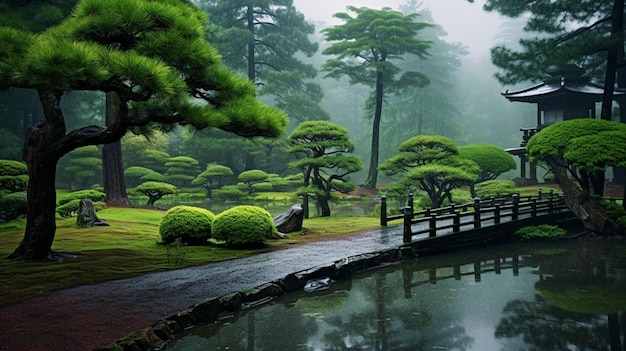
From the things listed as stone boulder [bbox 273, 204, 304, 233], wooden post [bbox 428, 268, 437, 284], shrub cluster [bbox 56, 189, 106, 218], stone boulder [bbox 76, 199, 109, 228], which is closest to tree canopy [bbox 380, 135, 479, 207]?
stone boulder [bbox 273, 204, 304, 233]

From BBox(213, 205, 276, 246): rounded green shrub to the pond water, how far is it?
2.59 m

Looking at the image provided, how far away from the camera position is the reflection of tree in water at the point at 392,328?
581 cm

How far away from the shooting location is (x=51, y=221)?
8477mm

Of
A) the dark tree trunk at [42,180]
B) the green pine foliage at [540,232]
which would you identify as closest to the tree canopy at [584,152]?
the green pine foliage at [540,232]

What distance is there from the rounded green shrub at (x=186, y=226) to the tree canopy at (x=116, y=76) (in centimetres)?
264

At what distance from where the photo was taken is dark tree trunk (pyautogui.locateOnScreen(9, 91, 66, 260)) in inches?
330

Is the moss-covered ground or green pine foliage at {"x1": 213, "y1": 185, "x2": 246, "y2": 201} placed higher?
green pine foliage at {"x1": 213, "y1": 185, "x2": 246, "y2": 201}

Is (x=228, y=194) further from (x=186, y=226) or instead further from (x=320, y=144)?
(x=186, y=226)

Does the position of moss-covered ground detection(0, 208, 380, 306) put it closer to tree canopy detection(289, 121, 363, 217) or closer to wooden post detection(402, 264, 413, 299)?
tree canopy detection(289, 121, 363, 217)

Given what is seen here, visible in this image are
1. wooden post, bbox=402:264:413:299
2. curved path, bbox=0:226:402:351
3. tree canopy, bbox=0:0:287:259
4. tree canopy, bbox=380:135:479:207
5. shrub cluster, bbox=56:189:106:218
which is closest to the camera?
curved path, bbox=0:226:402:351

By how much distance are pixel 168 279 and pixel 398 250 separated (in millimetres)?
5509

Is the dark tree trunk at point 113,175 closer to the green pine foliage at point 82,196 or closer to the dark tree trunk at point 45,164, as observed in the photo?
the green pine foliage at point 82,196

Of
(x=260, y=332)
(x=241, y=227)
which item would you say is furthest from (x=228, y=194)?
(x=260, y=332)

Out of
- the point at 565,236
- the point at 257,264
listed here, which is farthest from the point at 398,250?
the point at 565,236
